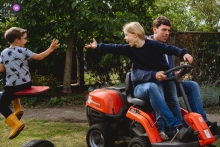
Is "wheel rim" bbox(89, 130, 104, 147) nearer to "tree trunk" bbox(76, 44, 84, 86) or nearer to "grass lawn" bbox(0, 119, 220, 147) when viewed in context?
"grass lawn" bbox(0, 119, 220, 147)

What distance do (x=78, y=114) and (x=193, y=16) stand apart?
7.95 m

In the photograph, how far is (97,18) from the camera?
7426mm

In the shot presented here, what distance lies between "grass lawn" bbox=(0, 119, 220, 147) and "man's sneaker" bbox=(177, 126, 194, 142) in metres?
1.39

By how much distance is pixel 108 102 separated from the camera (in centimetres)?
492

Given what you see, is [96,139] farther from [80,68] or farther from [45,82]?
[80,68]

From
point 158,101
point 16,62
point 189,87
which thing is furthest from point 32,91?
point 189,87

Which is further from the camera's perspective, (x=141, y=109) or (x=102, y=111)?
(x=102, y=111)

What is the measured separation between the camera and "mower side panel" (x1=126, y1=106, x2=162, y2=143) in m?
4.18

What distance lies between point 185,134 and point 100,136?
4.79ft

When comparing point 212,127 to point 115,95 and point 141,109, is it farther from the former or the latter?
point 115,95

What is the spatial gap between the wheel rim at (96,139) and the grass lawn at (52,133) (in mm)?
280

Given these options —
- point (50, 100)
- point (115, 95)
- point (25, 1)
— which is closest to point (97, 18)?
point (25, 1)

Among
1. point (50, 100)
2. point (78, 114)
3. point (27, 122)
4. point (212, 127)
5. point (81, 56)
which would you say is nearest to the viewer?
point (212, 127)

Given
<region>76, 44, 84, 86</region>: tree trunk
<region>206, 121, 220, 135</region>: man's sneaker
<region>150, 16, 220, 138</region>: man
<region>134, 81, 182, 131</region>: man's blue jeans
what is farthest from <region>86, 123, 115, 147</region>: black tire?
<region>76, 44, 84, 86</region>: tree trunk
